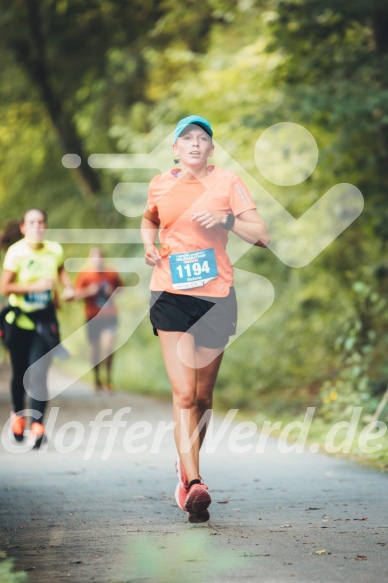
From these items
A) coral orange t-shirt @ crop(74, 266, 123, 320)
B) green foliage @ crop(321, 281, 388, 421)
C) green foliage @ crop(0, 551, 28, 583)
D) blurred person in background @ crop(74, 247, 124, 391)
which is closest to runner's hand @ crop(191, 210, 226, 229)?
green foliage @ crop(0, 551, 28, 583)

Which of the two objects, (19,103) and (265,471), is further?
(19,103)

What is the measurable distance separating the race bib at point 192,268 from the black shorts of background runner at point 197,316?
0.10m

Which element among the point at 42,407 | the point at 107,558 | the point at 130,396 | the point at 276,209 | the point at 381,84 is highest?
the point at 381,84

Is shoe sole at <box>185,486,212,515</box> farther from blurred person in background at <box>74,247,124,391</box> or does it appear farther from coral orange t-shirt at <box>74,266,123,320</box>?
coral orange t-shirt at <box>74,266,123,320</box>

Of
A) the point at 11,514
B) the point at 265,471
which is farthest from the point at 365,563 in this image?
the point at 265,471

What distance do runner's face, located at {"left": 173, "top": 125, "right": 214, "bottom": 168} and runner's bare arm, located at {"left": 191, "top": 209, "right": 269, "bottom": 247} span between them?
1.21ft

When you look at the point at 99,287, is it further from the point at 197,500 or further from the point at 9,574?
the point at 9,574

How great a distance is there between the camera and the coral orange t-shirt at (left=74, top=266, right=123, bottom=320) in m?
15.6

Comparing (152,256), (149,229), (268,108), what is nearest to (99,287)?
(268,108)

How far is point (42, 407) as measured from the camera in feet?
31.0

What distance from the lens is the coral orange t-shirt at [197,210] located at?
6.12m

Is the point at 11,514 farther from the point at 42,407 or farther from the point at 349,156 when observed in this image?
the point at 349,156

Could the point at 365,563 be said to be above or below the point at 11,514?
above

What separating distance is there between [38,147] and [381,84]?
1515cm
